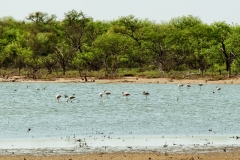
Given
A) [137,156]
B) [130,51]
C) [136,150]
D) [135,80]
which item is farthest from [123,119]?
[130,51]

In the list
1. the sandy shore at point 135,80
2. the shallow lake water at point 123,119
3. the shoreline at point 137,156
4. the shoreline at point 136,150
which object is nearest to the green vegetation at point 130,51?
the sandy shore at point 135,80

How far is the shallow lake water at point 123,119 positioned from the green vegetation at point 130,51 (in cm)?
1881

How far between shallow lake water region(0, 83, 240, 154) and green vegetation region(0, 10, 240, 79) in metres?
18.8

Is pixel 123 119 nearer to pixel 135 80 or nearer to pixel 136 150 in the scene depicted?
pixel 136 150

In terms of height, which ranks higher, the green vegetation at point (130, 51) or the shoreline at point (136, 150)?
the green vegetation at point (130, 51)

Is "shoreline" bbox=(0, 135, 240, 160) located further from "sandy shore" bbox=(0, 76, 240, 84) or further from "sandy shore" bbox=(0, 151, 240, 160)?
"sandy shore" bbox=(0, 76, 240, 84)

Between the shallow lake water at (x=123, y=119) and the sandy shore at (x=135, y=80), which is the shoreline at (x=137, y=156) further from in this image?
the sandy shore at (x=135, y=80)

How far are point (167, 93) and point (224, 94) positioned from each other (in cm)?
562

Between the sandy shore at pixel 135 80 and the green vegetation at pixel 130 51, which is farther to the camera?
the green vegetation at pixel 130 51

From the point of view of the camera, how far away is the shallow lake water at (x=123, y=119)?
2230cm

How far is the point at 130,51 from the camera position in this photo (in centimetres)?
8644

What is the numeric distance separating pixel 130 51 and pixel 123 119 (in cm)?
5527

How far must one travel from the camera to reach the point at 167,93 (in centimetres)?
5697

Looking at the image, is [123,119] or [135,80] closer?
[123,119]
